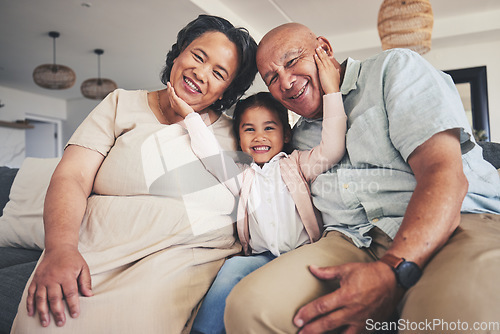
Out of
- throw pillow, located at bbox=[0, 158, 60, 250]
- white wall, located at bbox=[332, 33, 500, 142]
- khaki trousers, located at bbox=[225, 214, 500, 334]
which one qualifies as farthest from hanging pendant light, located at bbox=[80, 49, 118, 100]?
khaki trousers, located at bbox=[225, 214, 500, 334]

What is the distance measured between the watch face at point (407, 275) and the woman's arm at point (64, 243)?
72 cm

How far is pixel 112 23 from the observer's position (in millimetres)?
4961

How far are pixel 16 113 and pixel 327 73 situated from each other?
9.16 metres

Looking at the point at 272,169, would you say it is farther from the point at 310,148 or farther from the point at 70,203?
the point at 70,203

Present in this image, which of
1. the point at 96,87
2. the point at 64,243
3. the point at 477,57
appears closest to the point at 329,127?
the point at 64,243

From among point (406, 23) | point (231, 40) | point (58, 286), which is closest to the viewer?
point (58, 286)

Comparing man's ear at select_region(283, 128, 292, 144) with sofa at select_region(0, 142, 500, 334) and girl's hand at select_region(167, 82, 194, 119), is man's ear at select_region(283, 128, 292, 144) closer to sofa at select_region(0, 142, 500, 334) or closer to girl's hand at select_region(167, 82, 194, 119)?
girl's hand at select_region(167, 82, 194, 119)

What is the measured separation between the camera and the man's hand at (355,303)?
0.70 metres

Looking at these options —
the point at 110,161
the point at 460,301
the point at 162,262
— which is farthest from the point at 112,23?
the point at 460,301

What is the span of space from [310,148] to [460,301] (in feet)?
2.53

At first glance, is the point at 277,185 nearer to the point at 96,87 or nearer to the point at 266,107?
the point at 266,107

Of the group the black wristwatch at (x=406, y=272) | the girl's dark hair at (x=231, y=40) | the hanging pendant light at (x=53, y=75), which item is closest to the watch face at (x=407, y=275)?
the black wristwatch at (x=406, y=272)

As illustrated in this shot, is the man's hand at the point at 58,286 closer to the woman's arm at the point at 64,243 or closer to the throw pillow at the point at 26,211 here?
the woman's arm at the point at 64,243

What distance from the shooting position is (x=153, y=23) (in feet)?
16.1
